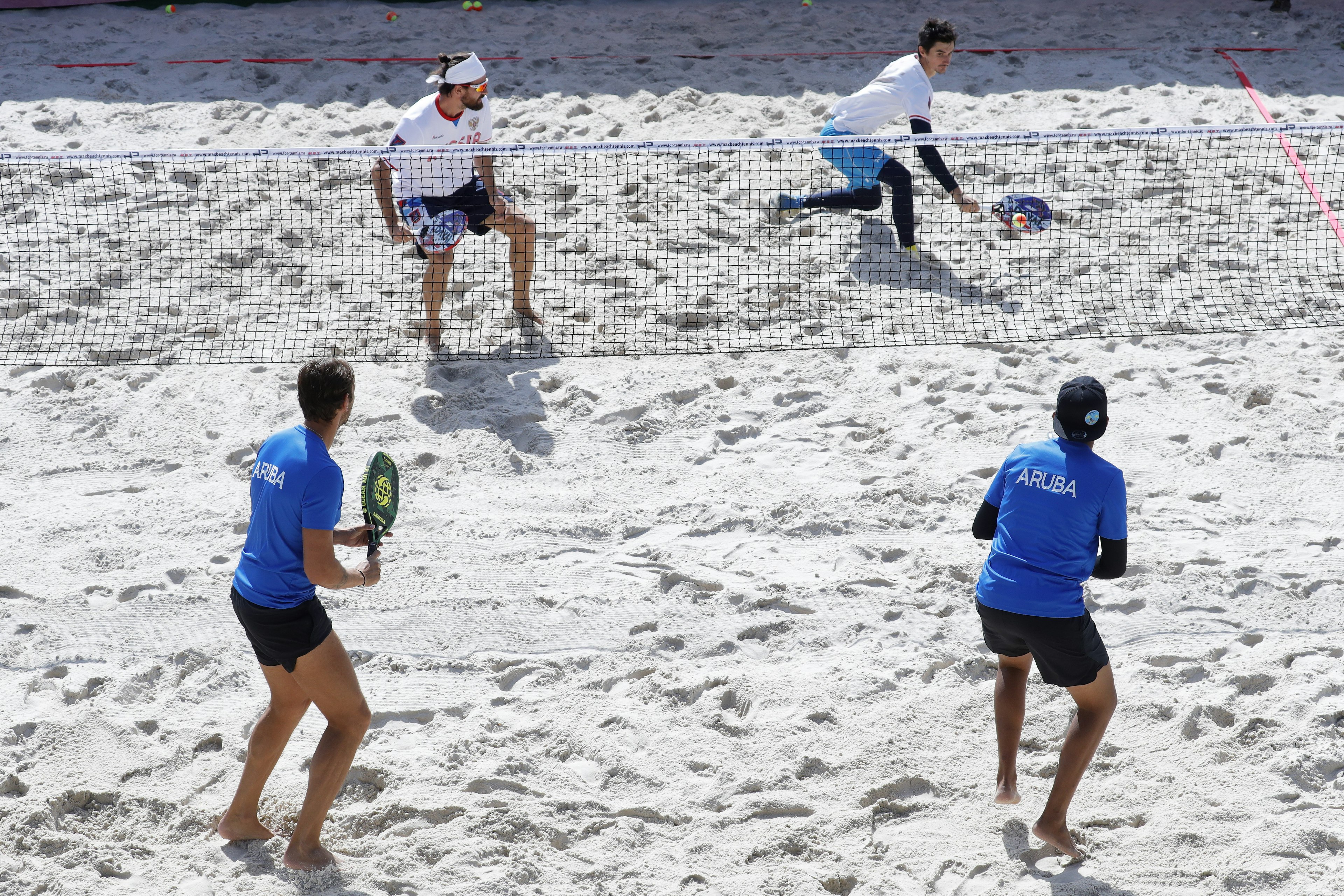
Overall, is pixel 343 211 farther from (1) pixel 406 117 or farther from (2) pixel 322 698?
(2) pixel 322 698

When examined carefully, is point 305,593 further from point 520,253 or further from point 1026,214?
point 1026,214

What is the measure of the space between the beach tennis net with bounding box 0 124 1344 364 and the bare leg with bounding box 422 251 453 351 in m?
0.10

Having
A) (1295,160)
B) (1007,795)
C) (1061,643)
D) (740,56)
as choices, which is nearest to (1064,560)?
(1061,643)

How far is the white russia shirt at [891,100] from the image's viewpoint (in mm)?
7340

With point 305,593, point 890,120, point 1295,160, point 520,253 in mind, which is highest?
point 890,120

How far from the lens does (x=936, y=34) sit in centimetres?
718

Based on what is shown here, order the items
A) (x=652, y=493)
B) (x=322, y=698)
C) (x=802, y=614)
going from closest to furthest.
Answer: (x=322, y=698) < (x=802, y=614) < (x=652, y=493)

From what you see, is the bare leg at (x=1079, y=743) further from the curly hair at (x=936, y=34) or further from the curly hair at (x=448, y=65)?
the curly hair at (x=936, y=34)

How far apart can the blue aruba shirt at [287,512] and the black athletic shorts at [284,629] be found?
0.08ft

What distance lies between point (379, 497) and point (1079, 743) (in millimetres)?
2246

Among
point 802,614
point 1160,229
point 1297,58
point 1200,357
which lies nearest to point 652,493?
point 802,614

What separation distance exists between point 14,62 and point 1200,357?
30.9 feet

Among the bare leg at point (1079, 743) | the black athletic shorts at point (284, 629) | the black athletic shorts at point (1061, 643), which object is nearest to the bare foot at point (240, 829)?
the black athletic shorts at point (284, 629)

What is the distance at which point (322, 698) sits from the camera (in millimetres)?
3426
